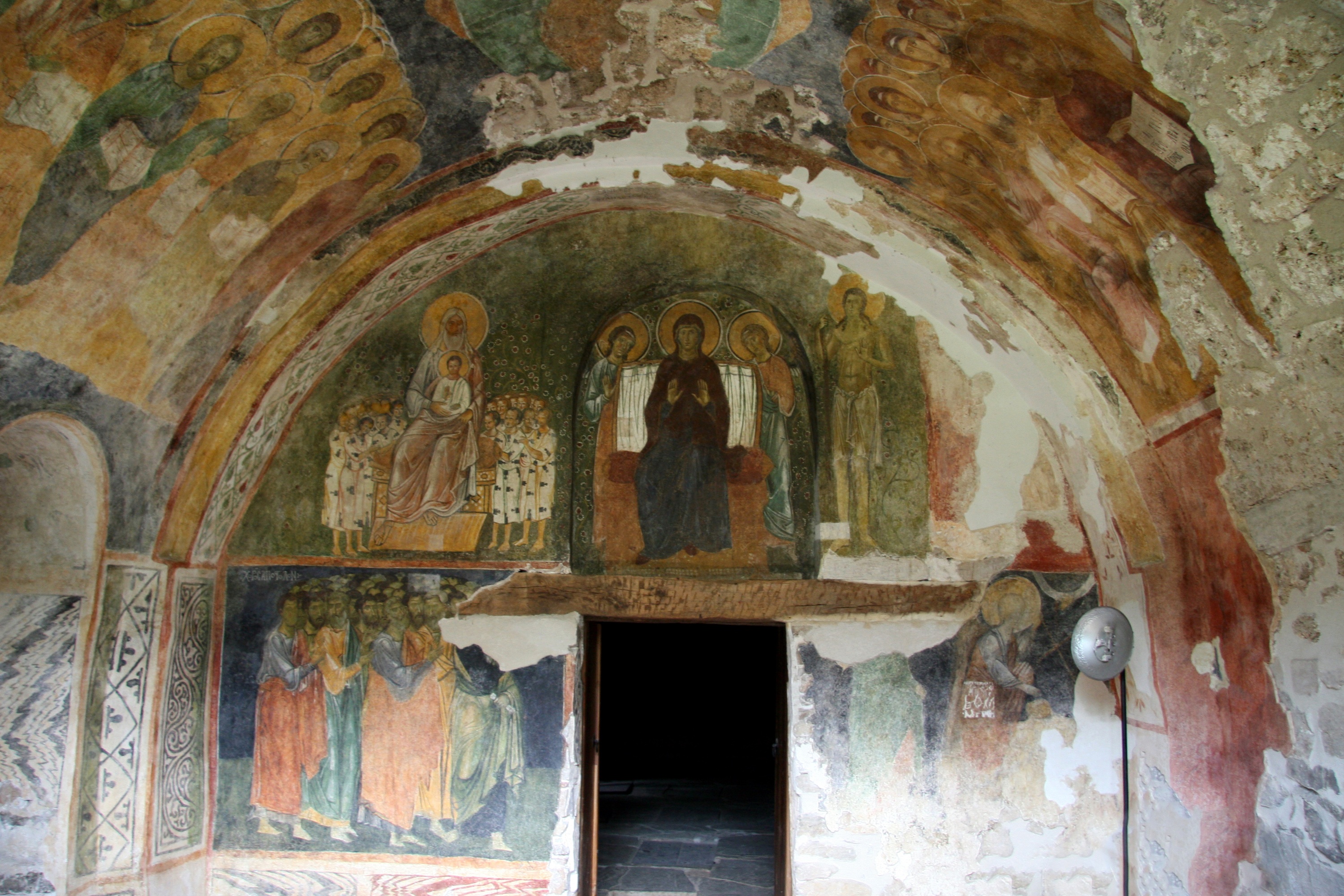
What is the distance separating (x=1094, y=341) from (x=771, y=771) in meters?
8.16

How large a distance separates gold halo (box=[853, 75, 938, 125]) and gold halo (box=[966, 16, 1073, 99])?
0.46 metres

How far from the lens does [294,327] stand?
20.6ft

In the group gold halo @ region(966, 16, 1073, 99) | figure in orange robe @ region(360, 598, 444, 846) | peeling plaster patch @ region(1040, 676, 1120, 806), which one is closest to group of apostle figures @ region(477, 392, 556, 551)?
figure in orange robe @ region(360, 598, 444, 846)

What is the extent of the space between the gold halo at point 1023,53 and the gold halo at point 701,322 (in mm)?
2977

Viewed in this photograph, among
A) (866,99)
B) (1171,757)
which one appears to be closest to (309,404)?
A: (866,99)

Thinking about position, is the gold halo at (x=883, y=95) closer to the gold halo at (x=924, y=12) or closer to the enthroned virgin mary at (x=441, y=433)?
the gold halo at (x=924, y=12)

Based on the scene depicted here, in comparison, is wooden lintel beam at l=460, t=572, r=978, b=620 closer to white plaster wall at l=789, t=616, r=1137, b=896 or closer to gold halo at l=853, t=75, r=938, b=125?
white plaster wall at l=789, t=616, r=1137, b=896

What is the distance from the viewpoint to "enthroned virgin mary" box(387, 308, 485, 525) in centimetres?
673

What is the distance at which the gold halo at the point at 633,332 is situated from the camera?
700cm

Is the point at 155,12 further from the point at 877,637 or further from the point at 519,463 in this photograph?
the point at 877,637

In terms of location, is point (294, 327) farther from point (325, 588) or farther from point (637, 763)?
point (637, 763)

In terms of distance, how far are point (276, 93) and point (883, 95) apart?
2.87 meters

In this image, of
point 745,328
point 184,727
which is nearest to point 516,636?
point 184,727

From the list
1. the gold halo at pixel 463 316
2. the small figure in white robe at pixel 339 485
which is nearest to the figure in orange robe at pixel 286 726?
the small figure in white robe at pixel 339 485
